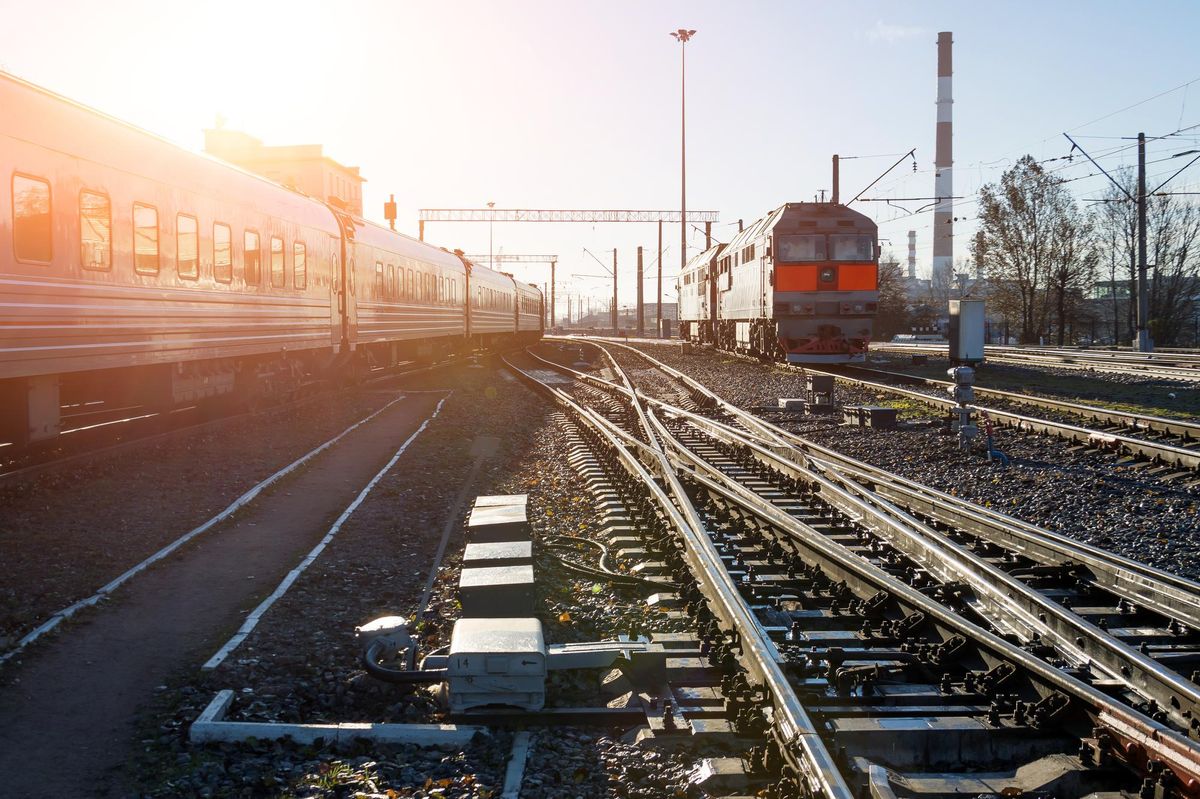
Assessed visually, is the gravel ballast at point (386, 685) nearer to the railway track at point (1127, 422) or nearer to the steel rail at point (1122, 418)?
the railway track at point (1127, 422)

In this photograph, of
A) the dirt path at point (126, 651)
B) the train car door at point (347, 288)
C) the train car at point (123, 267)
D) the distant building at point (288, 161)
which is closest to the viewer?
the dirt path at point (126, 651)

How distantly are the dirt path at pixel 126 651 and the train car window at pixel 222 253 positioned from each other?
5013 mm

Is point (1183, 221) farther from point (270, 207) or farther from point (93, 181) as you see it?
point (93, 181)

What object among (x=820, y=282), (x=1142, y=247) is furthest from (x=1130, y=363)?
(x=1142, y=247)

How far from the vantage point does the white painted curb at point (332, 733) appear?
12.6 feet

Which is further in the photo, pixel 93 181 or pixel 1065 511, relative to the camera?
pixel 93 181

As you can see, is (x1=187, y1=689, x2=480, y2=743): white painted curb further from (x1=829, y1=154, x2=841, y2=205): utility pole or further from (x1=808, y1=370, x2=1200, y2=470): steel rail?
(x1=829, y1=154, x2=841, y2=205): utility pole

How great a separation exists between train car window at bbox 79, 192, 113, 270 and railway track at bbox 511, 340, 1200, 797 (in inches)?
234

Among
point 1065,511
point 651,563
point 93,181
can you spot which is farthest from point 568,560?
point 93,181

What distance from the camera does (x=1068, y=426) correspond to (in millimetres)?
11633

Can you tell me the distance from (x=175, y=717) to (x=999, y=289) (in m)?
53.9

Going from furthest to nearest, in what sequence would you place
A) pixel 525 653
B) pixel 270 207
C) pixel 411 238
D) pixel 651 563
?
pixel 411 238
pixel 270 207
pixel 651 563
pixel 525 653

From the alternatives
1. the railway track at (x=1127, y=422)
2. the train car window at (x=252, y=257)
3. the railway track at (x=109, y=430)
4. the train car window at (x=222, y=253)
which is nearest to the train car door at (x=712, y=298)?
the railway track at (x=1127, y=422)

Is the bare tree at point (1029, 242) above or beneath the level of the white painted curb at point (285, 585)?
above
